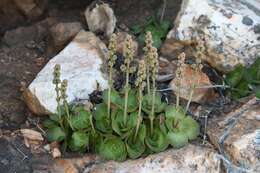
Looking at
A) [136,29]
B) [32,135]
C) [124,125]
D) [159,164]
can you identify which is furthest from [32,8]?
[159,164]

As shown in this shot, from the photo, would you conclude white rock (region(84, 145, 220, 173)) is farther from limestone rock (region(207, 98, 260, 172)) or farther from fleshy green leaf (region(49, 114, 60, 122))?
fleshy green leaf (region(49, 114, 60, 122))

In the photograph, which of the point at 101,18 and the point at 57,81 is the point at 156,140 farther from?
the point at 101,18

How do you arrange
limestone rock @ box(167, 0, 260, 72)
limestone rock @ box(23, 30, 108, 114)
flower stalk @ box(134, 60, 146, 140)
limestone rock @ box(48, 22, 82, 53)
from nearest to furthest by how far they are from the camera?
flower stalk @ box(134, 60, 146, 140) → limestone rock @ box(23, 30, 108, 114) → limestone rock @ box(167, 0, 260, 72) → limestone rock @ box(48, 22, 82, 53)

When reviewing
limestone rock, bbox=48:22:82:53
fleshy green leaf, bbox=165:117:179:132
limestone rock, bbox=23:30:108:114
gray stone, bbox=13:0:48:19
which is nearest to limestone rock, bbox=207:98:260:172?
fleshy green leaf, bbox=165:117:179:132

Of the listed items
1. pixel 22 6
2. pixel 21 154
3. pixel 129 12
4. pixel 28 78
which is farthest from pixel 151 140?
pixel 22 6

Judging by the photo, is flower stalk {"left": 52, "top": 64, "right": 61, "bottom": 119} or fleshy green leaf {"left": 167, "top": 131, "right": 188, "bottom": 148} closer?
flower stalk {"left": 52, "top": 64, "right": 61, "bottom": 119}

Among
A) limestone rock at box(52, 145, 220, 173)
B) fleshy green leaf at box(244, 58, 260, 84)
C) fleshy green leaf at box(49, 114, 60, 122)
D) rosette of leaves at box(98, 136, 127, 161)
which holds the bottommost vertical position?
limestone rock at box(52, 145, 220, 173)

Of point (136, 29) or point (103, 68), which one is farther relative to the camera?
point (136, 29)
